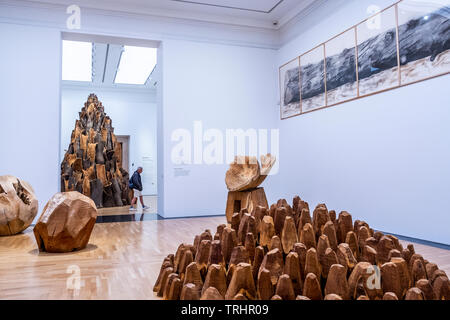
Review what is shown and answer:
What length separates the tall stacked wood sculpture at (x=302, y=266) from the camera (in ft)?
5.06

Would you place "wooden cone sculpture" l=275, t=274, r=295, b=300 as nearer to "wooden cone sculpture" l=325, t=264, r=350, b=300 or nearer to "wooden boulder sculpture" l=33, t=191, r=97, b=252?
"wooden cone sculpture" l=325, t=264, r=350, b=300

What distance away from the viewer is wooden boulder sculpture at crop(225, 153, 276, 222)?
17.5ft

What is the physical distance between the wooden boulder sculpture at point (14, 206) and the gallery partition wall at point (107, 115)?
2.95 m

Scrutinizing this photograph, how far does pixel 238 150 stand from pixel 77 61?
6588 mm

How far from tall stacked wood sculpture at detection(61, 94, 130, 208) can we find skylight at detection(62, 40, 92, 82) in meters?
1.38

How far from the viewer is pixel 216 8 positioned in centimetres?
800

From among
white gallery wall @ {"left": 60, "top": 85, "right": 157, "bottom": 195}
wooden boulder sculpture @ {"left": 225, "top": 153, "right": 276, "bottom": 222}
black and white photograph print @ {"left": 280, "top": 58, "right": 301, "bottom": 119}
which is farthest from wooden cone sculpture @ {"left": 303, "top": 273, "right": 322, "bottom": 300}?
white gallery wall @ {"left": 60, "top": 85, "right": 157, "bottom": 195}

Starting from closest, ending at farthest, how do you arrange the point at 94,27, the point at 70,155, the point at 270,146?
the point at 94,27 < the point at 270,146 < the point at 70,155

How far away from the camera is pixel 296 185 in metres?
8.05

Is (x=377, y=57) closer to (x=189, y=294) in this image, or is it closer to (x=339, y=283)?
(x=339, y=283)
